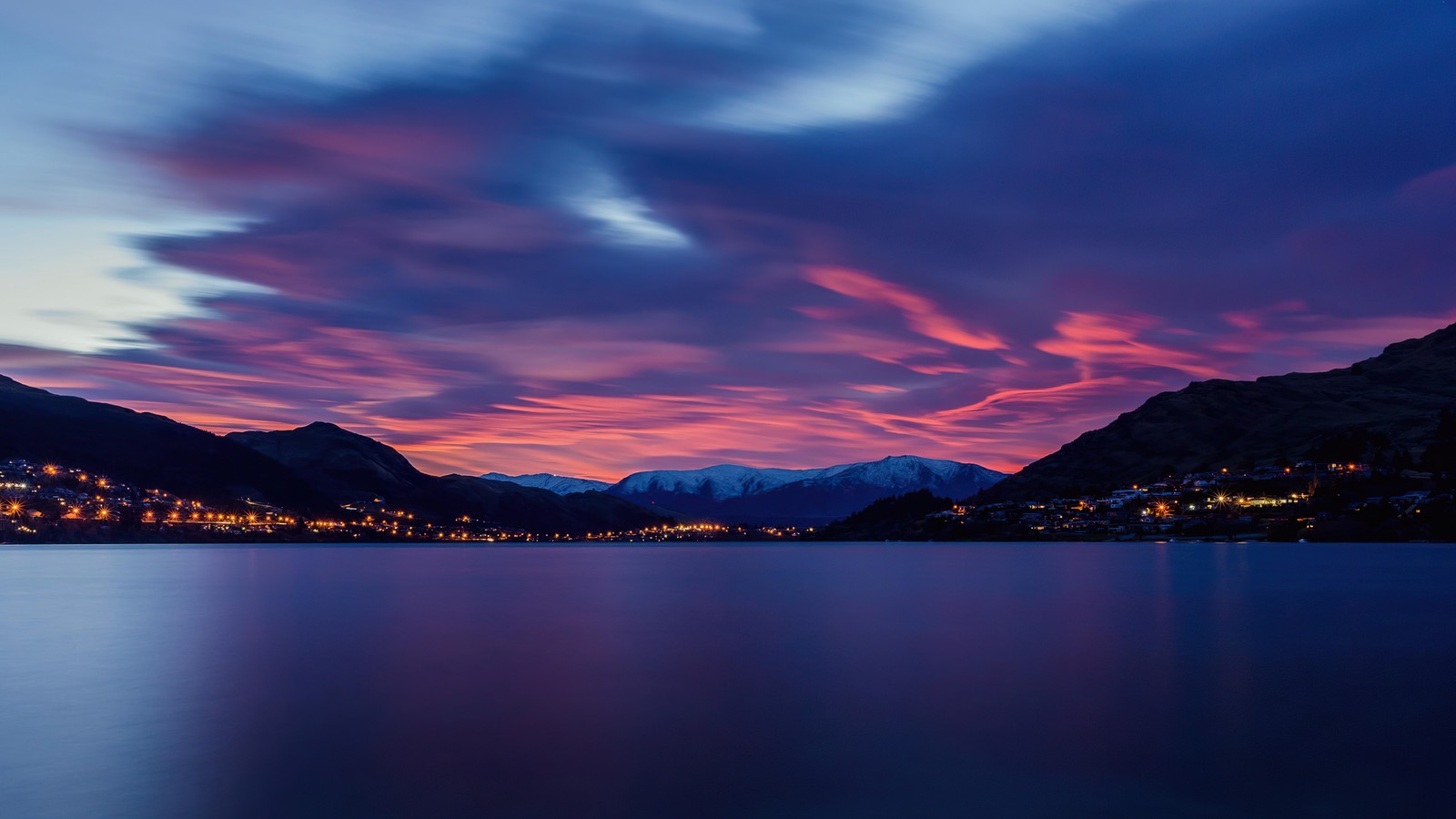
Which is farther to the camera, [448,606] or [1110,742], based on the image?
[448,606]

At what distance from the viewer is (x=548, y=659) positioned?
134 ft

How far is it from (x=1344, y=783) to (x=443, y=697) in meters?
24.9

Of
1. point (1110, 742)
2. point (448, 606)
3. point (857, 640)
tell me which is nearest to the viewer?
point (1110, 742)

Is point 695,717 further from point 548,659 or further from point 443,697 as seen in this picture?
point 548,659

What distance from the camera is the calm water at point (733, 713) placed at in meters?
19.5

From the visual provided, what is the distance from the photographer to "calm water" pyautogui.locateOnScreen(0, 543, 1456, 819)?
19.5 metres

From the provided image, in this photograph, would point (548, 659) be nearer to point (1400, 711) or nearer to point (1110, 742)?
point (1110, 742)

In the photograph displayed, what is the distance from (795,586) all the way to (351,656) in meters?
59.4

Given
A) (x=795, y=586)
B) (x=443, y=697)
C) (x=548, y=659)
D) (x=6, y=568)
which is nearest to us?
(x=443, y=697)

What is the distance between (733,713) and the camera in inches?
1125

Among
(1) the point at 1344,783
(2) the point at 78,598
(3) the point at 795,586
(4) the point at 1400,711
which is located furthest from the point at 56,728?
(3) the point at 795,586

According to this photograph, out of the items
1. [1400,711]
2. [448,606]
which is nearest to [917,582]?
[448,606]

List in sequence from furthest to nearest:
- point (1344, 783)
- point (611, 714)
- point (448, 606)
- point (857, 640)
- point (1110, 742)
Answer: point (448, 606)
point (857, 640)
point (611, 714)
point (1110, 742)
point (1344, 783)

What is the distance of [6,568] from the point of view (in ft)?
462
